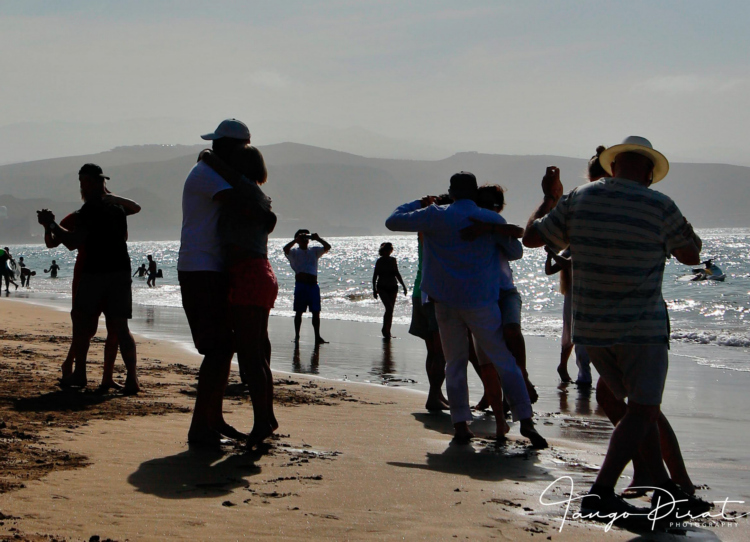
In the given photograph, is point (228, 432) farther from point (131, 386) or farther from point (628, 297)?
point (628, 297)

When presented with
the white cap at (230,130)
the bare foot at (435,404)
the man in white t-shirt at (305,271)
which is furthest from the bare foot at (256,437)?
the man in white t-shirt at (305,271)

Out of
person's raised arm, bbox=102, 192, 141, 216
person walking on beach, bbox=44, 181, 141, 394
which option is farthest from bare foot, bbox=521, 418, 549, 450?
person's raised arm, bbox=102, 192, 141, 216

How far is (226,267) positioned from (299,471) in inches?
47.5

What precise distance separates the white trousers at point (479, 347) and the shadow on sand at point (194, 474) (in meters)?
1.63

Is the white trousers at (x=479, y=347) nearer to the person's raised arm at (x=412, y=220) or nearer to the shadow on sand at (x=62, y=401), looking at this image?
the person's raised arm at (x=412, y=220)

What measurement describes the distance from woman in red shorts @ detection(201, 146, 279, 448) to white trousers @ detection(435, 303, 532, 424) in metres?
1.34

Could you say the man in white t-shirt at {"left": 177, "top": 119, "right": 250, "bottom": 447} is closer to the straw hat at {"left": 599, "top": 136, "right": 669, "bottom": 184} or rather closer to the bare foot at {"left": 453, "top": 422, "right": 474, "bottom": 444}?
the bare foot at {"left": 453, "top": 422, "right": 474, "bottom": 444}

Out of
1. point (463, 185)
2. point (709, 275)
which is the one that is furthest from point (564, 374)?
point (709, 275)

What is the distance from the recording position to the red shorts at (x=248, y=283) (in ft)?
15.1

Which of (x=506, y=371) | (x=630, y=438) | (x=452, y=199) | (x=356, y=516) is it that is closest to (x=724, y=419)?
(x=506, y=371)

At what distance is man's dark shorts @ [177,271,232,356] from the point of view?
460cm

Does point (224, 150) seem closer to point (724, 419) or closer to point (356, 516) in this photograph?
point (356, 516)

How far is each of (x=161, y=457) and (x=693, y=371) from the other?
28.1 ft

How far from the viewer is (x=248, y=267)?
4.62m
